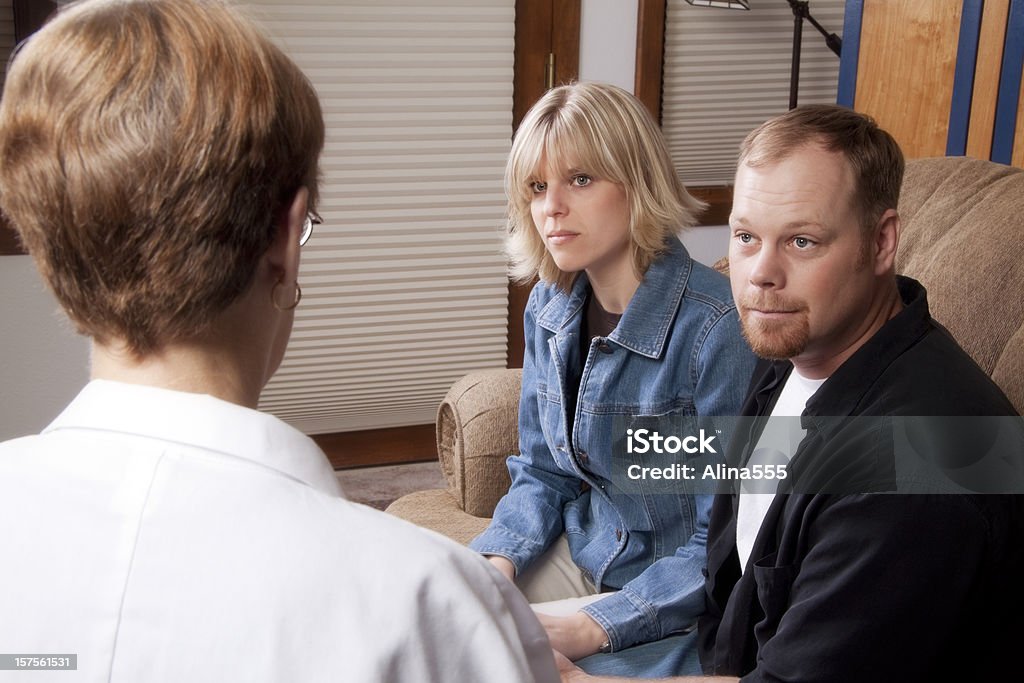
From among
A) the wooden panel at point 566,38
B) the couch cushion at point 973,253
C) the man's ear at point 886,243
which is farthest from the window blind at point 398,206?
the man's ear at point 886,243

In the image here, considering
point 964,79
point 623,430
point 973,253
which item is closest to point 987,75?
point 964,79

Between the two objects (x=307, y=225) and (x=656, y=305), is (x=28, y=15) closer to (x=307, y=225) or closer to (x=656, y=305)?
(x=656, y=305)

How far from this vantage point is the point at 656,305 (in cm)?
188

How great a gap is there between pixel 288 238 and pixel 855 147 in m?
0.89

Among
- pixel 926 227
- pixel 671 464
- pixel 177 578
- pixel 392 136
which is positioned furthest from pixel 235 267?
pixel 392 136

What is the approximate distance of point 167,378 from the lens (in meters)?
0.77

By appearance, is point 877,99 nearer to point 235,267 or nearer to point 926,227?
point 926,227

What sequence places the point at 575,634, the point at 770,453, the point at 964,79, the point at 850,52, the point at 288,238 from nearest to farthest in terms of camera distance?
the point at 288,238, the point at 770,453, the point at 575,634, the point at 964,79, the point at 850,52

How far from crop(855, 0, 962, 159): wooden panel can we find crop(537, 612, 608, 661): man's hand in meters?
1.27

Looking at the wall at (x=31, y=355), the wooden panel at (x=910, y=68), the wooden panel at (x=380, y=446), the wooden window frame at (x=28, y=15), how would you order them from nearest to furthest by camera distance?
1. the wooden panel at (x=910, y=68)
2. the wooden window frame at (x=28, y=15)
3. the wall at (x=31, y=355)
4. the wooden panel at (x=380, y=446)

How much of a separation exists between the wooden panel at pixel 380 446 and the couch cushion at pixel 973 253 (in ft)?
7.57

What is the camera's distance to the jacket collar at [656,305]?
6.11ft

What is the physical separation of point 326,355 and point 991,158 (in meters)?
2.25

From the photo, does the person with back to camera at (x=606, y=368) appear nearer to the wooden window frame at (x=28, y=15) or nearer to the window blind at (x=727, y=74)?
the wooden window frame at (x=28, y=15)
